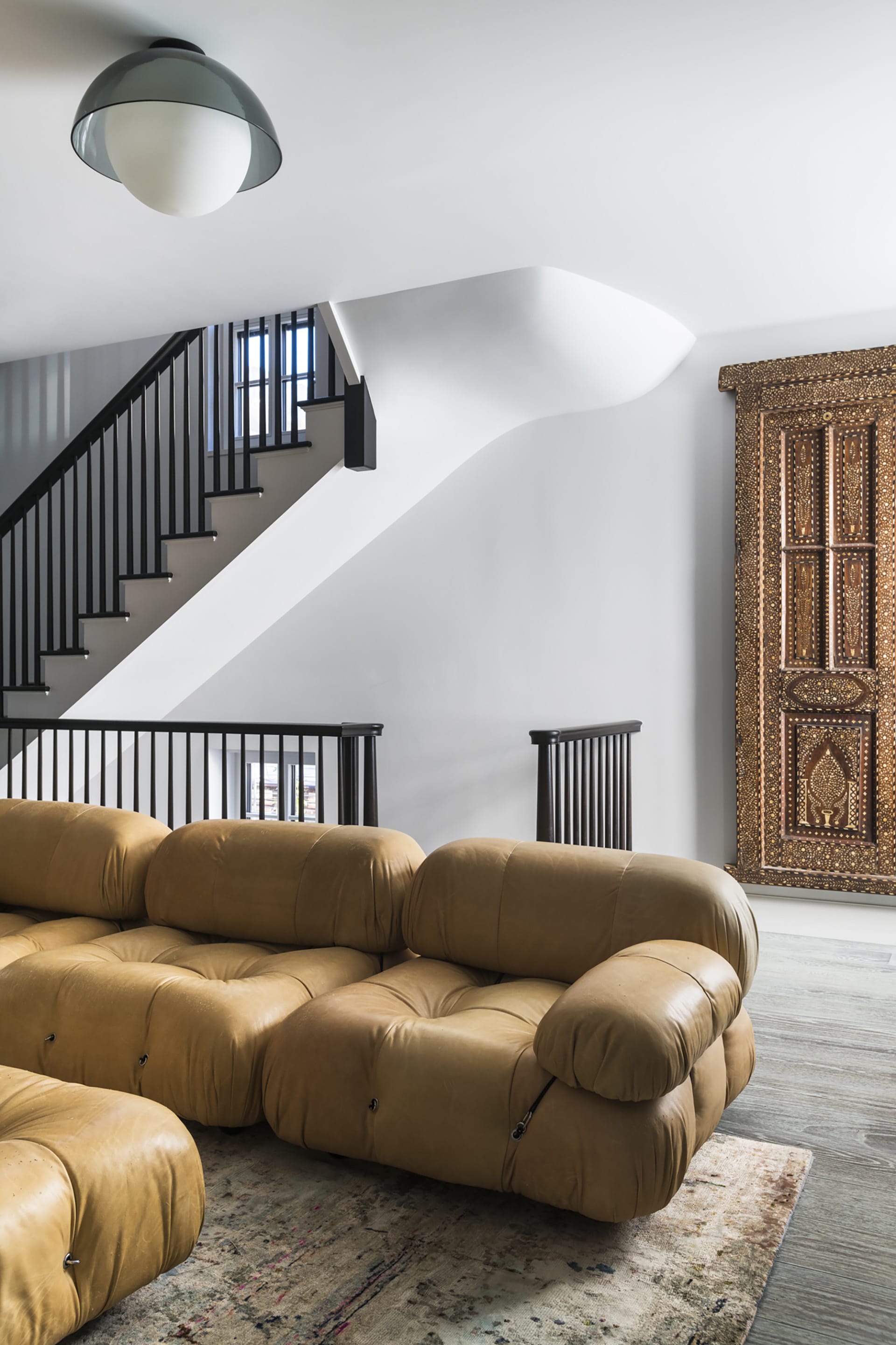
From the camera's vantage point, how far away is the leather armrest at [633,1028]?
1.89 m

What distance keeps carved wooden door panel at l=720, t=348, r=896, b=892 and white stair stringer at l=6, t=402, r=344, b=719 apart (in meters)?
2.17

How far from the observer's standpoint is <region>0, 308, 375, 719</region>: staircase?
5.26 metres

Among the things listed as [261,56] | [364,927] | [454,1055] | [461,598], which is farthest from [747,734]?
[261,56]

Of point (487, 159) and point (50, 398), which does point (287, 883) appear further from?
point (50, 398)

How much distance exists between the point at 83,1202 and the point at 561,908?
1352 millimetres

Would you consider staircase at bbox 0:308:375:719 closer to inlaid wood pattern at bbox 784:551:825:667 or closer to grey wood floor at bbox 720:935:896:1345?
inlaid wood pattern at bbox 784:551:825:667

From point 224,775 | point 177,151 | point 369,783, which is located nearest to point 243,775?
point 224,775

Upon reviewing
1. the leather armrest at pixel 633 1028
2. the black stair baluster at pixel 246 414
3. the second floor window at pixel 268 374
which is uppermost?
the second floor window at pixel 268 374

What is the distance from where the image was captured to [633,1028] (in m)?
1.91

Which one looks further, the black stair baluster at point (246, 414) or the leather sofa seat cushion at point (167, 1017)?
the black stair baluster at point (246, 414)

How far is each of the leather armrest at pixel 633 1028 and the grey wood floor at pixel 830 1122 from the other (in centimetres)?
41

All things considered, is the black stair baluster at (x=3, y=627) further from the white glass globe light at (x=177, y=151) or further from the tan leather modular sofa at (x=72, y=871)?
the white glass globe light at (x=177, y=151)

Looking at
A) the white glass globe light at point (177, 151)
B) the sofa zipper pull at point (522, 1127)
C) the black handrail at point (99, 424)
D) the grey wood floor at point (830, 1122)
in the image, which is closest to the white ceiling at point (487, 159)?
the white glass globe light at point (177, 151)

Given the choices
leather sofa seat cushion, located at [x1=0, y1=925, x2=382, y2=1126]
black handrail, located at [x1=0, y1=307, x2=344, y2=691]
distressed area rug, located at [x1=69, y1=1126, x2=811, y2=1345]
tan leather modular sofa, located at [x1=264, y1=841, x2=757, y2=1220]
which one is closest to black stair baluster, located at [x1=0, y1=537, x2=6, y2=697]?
black handrail, located at [x1=0, y1=307, x2=344, y2=691]
